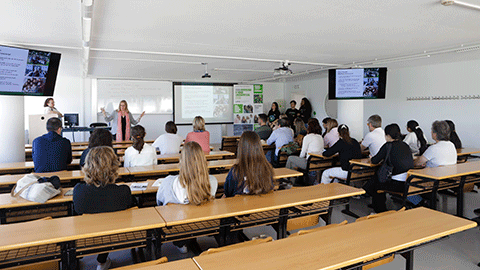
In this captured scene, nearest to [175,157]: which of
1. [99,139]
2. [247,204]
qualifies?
[99,139]

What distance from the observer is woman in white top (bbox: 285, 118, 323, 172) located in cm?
573

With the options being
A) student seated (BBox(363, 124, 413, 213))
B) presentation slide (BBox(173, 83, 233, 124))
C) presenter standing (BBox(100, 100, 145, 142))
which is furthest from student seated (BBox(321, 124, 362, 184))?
presentation slide (BBox(173, 83, 233, 124))

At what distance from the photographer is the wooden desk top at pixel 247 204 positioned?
2332 millimetres

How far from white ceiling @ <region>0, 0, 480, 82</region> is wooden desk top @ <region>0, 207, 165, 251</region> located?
212 cm

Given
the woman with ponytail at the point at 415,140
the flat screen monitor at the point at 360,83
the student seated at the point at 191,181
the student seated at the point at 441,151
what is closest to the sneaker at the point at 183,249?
the student seated at the point at 191,181

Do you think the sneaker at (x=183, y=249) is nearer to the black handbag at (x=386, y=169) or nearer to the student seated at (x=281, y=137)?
the black handbag at (x=386, y=169)

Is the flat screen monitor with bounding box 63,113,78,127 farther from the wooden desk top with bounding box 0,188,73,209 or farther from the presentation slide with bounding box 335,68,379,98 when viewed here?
the presentation slide with bounding box 335,68,379,98

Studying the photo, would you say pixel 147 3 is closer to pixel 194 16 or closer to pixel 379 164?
pixel 194 16

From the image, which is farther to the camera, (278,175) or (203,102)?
(203,102)

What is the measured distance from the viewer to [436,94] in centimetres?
814

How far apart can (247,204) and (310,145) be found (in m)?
3.33

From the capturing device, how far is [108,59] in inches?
265

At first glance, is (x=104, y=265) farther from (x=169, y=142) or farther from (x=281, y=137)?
(x=281, y=137)

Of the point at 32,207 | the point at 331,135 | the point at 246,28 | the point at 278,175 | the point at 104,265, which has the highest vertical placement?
the point at 246,28
